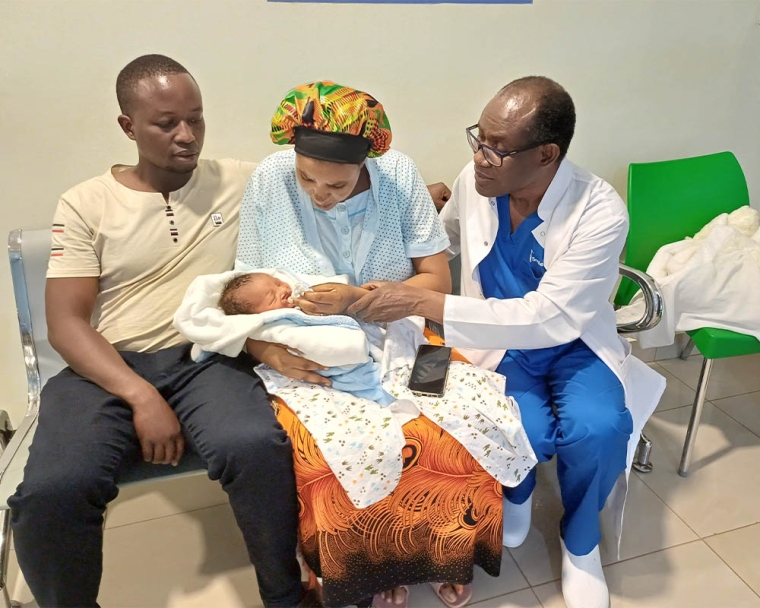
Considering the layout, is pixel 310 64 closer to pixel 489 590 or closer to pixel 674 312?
pixel 674 312

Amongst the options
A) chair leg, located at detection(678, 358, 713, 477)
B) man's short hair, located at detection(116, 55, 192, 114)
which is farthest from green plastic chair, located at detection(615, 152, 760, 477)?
man's short hair, located at detection(116, 55, 192, 114)

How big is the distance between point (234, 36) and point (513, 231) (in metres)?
1.11

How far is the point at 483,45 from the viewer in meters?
2.29

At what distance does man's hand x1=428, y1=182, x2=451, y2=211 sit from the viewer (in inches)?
86.8

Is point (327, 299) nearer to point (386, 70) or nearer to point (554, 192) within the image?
point (554, 192)

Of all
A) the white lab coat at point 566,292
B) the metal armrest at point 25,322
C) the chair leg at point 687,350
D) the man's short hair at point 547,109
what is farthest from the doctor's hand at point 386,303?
the chair leg at point 687,350

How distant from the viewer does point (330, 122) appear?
59.6 inches

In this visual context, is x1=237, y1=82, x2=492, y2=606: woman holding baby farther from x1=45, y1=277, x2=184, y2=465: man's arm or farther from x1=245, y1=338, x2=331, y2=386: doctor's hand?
x1=45, y1=277, x2=184, y2=465: man's arm

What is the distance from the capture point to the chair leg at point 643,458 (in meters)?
2.32

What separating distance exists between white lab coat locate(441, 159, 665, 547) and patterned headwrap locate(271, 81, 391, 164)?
0.48m

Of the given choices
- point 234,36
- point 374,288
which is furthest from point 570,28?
point 374,288

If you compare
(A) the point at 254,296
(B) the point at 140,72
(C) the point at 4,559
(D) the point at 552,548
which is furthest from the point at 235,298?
(D) the point at 552,548

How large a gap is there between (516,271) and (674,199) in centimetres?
112

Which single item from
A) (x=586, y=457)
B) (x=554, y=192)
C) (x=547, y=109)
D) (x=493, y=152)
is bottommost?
(x=586, y=457)
